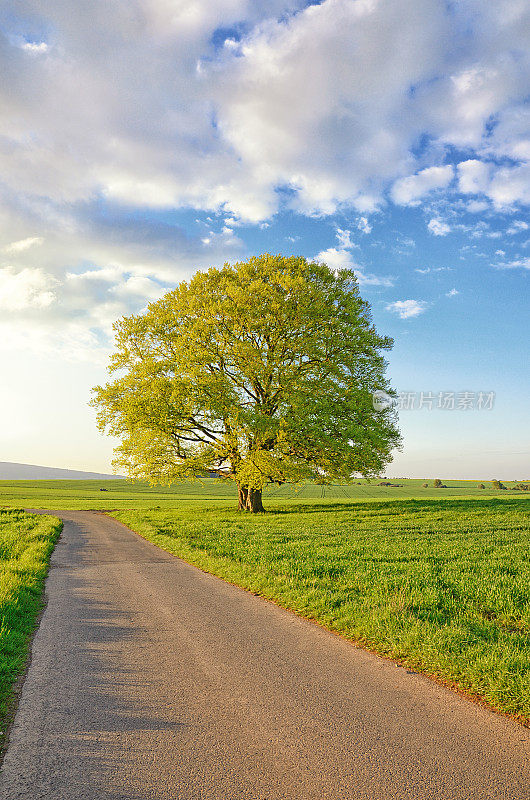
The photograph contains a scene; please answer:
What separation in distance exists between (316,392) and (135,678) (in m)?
23.1

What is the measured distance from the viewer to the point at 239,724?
497 cm

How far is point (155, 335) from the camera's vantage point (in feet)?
106

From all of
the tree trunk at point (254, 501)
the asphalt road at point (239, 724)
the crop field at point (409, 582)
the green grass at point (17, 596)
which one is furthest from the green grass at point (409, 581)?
the tree trunk at point (254, 501)

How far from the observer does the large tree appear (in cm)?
2780

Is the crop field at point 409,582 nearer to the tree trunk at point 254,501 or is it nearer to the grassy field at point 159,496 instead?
the tree trunk at point 254,501

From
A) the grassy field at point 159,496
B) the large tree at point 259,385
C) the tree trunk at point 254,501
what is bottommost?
the grassy field at point 159,496

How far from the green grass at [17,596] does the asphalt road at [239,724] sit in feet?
0.91

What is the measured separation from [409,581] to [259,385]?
68.1 feet

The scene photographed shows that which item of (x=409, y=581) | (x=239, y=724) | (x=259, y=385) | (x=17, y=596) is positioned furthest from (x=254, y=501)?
(x=239, y=724)

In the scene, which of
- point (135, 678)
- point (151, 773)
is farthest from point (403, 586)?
point (151, 773)

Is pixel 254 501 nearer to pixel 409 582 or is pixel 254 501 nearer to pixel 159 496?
pixel 409 582

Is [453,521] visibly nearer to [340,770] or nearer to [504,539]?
[504,539]

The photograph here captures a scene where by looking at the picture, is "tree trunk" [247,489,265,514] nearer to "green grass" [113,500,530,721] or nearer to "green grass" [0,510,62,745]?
"green grass" [113,500,530,721]

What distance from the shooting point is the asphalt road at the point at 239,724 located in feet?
13.1
